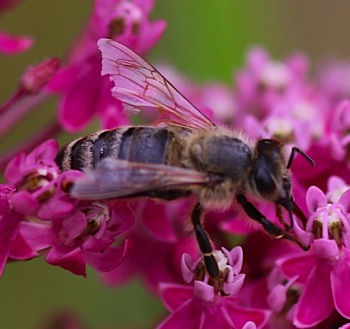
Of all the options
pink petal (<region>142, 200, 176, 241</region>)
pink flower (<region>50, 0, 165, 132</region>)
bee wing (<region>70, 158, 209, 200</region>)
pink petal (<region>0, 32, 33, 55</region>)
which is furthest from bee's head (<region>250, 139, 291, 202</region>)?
pink petal (<region>0, 32, 33, 55</region>)

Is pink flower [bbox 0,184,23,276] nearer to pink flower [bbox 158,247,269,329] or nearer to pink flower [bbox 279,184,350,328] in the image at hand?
pink flower [bbox 158,247,269,329]

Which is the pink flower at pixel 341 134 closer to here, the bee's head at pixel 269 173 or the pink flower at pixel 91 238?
the bee's head at pixel 269 173

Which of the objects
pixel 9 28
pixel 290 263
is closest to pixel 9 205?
pixel 290 263

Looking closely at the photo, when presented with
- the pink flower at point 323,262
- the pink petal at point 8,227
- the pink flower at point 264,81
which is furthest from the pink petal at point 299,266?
the pink flower at point 264,81

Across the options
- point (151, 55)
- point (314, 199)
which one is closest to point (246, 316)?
point (314, 199)

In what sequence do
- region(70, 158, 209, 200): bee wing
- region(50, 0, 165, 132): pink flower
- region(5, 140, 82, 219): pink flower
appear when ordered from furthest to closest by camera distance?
region(50, 0, 165, 132): pink flower → region(5, 140, 82, 219): pink flower → region(70, 158, 209, 200): bee wing

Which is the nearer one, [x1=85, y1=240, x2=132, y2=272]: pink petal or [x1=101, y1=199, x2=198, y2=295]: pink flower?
[x1=85, y1=240, x2=132, y2=272]: pink petal
